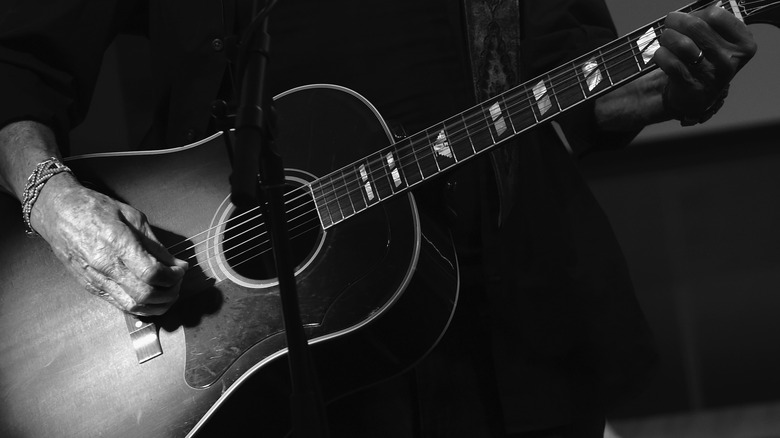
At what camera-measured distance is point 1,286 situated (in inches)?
52.3

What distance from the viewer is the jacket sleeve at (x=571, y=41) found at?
146 centimetres

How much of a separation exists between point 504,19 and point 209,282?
69 centimetres

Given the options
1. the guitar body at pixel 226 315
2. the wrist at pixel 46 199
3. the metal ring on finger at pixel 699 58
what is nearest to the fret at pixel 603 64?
the metal ring on finger at pixel 699 58

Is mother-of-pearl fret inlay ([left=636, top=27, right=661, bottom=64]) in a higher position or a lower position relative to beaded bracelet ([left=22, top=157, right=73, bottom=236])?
lower

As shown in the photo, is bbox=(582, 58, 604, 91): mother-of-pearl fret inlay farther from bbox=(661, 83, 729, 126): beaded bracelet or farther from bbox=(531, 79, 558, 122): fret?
bbox=(661, 83, 729, 126): beaded bracelet

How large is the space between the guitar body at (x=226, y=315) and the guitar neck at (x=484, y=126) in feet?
0.10

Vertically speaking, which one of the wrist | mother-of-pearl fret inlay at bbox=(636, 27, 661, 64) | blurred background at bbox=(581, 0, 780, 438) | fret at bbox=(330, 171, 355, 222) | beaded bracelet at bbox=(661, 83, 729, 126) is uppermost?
the wrist

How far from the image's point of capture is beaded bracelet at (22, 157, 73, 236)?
1.30 m

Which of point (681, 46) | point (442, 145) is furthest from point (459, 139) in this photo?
point (681, 46)

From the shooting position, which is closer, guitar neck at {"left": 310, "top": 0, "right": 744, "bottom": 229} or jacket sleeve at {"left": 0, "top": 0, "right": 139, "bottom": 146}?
guitar neck at {"left": 310, "top": 0, "right": 744, "bottom": 229}

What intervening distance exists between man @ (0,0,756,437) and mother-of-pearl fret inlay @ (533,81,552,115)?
1.7 inches

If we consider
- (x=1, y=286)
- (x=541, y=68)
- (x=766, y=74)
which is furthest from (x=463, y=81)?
(x=766, y=74)

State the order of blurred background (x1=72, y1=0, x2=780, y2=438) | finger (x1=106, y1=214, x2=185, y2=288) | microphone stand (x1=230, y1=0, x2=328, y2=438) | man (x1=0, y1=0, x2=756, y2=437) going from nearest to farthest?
1. microphone stand (x1=230, y1=0, x2=328, y2=438)
2. finger (x1=106, y1=214, x2=185, y2=288)
3. man (x1=0, y1=0, x2=756, y2=437)
4. blurred background (x1=72, y1=0, x2=780, y2=438)

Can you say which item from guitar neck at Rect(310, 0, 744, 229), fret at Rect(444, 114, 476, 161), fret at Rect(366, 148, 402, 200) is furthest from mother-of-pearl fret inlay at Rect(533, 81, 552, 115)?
fret at Rect(366, 148, 402, 200)
